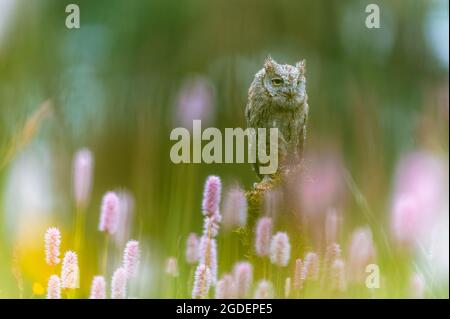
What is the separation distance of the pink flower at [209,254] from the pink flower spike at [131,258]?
0.56 feet

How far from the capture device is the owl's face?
2787mm

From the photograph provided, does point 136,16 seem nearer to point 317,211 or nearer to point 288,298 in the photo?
point 317,211

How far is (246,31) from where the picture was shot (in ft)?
11.8

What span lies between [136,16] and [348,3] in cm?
102

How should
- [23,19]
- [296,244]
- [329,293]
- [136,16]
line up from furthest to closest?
[136,16] < [23,19] < [296,244] < [329,293]

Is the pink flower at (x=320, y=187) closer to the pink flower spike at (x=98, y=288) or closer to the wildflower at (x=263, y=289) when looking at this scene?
the wildflower at (x=263, y=289)

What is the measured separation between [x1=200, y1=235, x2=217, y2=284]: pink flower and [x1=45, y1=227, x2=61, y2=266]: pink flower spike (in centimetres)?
37

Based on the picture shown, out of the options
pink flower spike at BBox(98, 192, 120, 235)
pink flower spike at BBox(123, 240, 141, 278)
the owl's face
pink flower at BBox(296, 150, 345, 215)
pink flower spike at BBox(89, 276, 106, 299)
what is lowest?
pink flower spike at BBox(89, 276, 106, 299)

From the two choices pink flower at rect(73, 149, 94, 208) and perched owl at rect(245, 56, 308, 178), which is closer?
pink flower at rect(73, 149, 94, 208)

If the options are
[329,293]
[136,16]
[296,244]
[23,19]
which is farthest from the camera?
[136,16]

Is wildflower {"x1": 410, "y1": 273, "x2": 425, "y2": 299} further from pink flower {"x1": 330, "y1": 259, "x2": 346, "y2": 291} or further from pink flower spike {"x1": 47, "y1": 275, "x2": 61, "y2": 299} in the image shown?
pink flower spike {"x1": 47, "y1": 275, "x2": 61, "y2": 299}

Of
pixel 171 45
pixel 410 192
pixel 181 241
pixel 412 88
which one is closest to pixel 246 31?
pixel 171 45

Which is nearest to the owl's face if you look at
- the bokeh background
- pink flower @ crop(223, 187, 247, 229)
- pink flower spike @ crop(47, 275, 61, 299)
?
the bokeh background

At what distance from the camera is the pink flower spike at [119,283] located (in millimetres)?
1832
